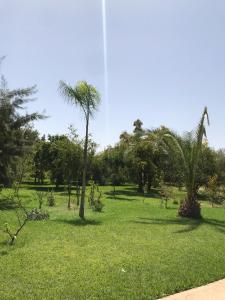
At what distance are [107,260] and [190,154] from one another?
10038 mm

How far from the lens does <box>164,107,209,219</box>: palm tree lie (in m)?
17.8

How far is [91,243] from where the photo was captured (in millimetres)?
10797

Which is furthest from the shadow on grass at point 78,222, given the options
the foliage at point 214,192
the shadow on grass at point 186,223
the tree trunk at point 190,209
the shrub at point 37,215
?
the foliage at point 214,192

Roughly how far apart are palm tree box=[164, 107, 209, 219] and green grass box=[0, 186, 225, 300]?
13.0ft

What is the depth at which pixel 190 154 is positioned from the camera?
712 inches

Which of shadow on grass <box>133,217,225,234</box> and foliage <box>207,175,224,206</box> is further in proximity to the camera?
foliage <box>207,175,224,206</box>

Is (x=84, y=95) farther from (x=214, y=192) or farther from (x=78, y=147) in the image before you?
(x=214, y=192)

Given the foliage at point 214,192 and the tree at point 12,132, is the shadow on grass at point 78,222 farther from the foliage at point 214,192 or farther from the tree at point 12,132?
the foliage at point 214,192

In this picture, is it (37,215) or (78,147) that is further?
(78,147)

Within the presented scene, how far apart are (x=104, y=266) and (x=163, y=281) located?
134cm

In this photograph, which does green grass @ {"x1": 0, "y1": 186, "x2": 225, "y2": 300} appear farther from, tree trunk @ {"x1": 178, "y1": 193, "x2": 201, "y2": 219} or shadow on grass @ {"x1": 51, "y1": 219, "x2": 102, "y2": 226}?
tree trunk @ {"x1": 178, "y1": 193, "x2": 201, "y2": 219}

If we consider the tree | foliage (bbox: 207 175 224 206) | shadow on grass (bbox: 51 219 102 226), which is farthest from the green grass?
foliage (bbox: 207 175 224 206)

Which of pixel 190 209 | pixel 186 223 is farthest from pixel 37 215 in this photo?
pixel 190 209

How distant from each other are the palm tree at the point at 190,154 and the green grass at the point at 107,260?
3.97 m
